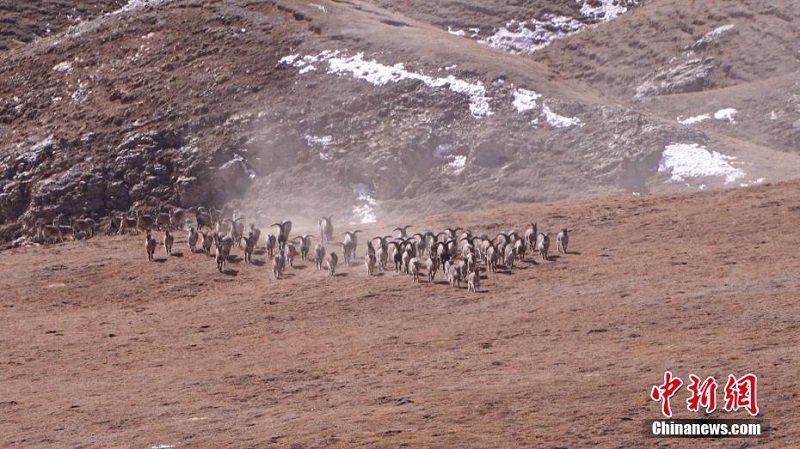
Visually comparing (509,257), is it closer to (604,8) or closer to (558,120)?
(558,120)

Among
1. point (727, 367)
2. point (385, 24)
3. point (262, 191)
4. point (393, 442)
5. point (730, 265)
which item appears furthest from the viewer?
point (385, 24)

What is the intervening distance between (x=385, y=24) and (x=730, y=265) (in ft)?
128

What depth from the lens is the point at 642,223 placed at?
122 ft

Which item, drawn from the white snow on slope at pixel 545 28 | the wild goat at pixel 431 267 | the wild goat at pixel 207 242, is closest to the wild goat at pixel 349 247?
the wild goat at pixel 431 267

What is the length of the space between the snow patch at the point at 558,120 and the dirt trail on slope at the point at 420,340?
12.6 meters

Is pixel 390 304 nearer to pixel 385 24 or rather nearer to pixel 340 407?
pixel 340 407

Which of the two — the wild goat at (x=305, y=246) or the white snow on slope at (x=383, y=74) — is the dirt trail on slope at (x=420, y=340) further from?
the white snow on slope at (x=383, y=74)

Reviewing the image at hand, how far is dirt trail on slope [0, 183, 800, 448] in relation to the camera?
812 inches

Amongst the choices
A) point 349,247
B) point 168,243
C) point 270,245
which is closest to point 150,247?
point 168,243

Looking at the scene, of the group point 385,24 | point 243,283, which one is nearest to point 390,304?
point 243,283

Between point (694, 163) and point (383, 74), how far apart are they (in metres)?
15.8

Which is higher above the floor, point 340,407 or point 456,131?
point 456,131

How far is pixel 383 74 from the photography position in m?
57.9

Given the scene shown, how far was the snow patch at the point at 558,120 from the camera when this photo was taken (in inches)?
2098
